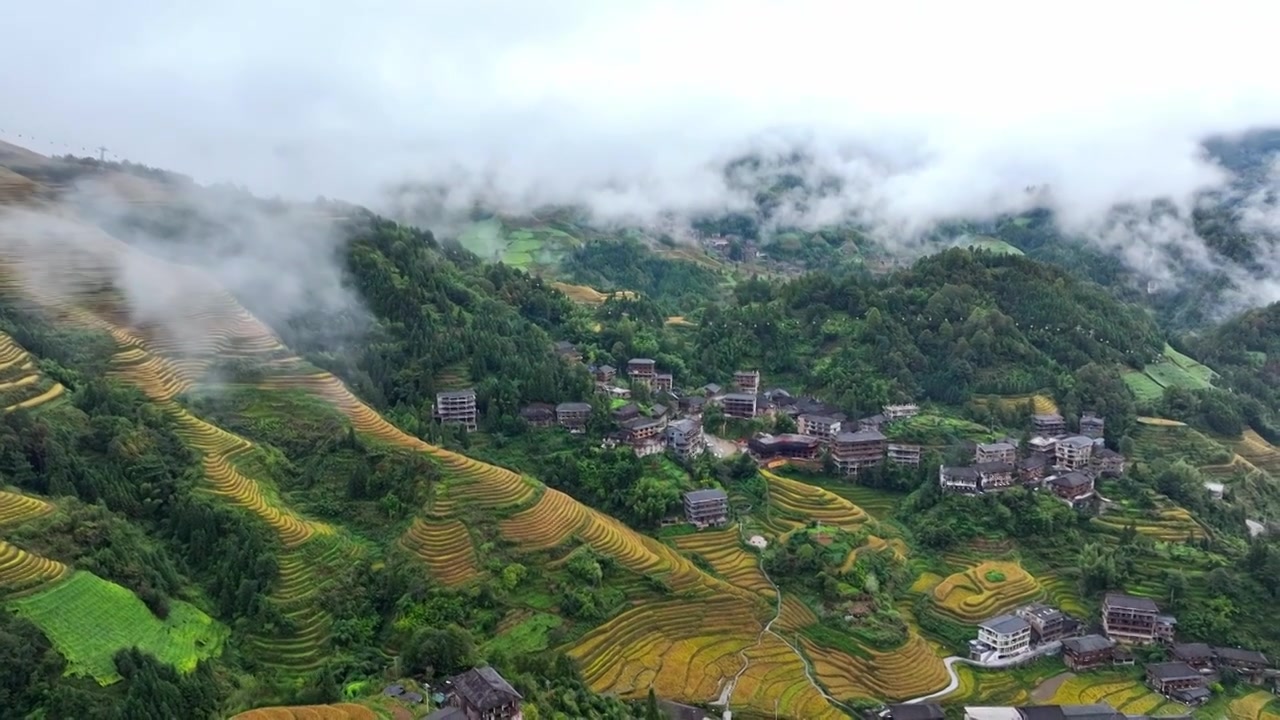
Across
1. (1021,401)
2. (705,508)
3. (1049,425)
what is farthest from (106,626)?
(1021,401)

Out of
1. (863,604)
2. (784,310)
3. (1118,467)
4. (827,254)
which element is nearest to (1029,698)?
(863,604)

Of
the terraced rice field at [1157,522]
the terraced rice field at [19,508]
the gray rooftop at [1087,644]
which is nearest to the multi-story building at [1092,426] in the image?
the terraced rice field at [1157,522]

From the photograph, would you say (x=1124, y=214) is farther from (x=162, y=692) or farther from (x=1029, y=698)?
(x=162, y=692)

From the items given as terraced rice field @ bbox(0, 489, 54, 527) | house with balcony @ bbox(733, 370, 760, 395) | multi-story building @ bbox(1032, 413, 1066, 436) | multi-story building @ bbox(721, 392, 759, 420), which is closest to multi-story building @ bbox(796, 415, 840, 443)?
multi-story building @ bbox(721, 392, 759, 420)

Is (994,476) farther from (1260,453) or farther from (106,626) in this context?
(106,626)

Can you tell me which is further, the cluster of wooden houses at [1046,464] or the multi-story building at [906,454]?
the multi-story building at [906,454]

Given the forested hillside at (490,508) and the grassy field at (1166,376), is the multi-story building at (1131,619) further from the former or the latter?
the grassy field at (1166,376)

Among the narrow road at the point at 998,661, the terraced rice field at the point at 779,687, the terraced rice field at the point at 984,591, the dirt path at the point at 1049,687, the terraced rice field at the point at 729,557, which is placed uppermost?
the terraced rice field at the point at 729,557
